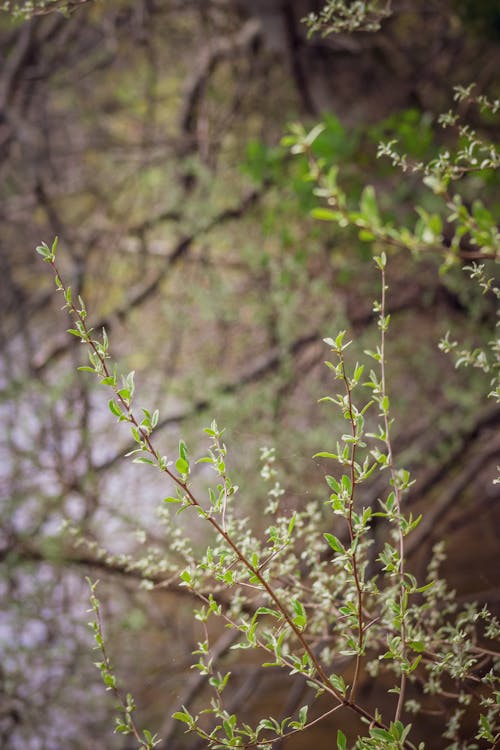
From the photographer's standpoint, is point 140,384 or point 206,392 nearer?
point 206,392

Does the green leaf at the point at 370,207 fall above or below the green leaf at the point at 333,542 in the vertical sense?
above

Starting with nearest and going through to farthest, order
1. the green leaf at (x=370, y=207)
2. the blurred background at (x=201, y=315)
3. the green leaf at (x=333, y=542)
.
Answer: the green leaf at (x=370, y=207), the green leaf at (x=333, y=542), the blurred background at (x=201, y=315)

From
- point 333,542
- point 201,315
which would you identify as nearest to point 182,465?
point 333,542

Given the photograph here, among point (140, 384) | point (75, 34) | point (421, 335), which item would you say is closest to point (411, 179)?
point (421, 335)

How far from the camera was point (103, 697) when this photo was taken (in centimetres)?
266

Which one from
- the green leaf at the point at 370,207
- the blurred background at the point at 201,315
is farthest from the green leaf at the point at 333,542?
the blurred background at the point at 201,315

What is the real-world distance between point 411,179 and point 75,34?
2.05m

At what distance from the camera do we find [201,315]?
3404mm

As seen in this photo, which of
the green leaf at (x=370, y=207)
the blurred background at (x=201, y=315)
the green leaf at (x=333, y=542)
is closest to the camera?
the green leaf at (x=370, y=207)

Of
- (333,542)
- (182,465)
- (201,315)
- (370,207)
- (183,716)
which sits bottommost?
(201,315)

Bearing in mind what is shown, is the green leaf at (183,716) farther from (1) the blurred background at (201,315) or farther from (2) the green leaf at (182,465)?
(1) the blurred background at (201,315)

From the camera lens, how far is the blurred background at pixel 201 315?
2.62m

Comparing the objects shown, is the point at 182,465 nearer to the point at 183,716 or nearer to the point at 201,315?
the point at 183,716

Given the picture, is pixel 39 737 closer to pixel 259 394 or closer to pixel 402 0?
pixel 259 394
